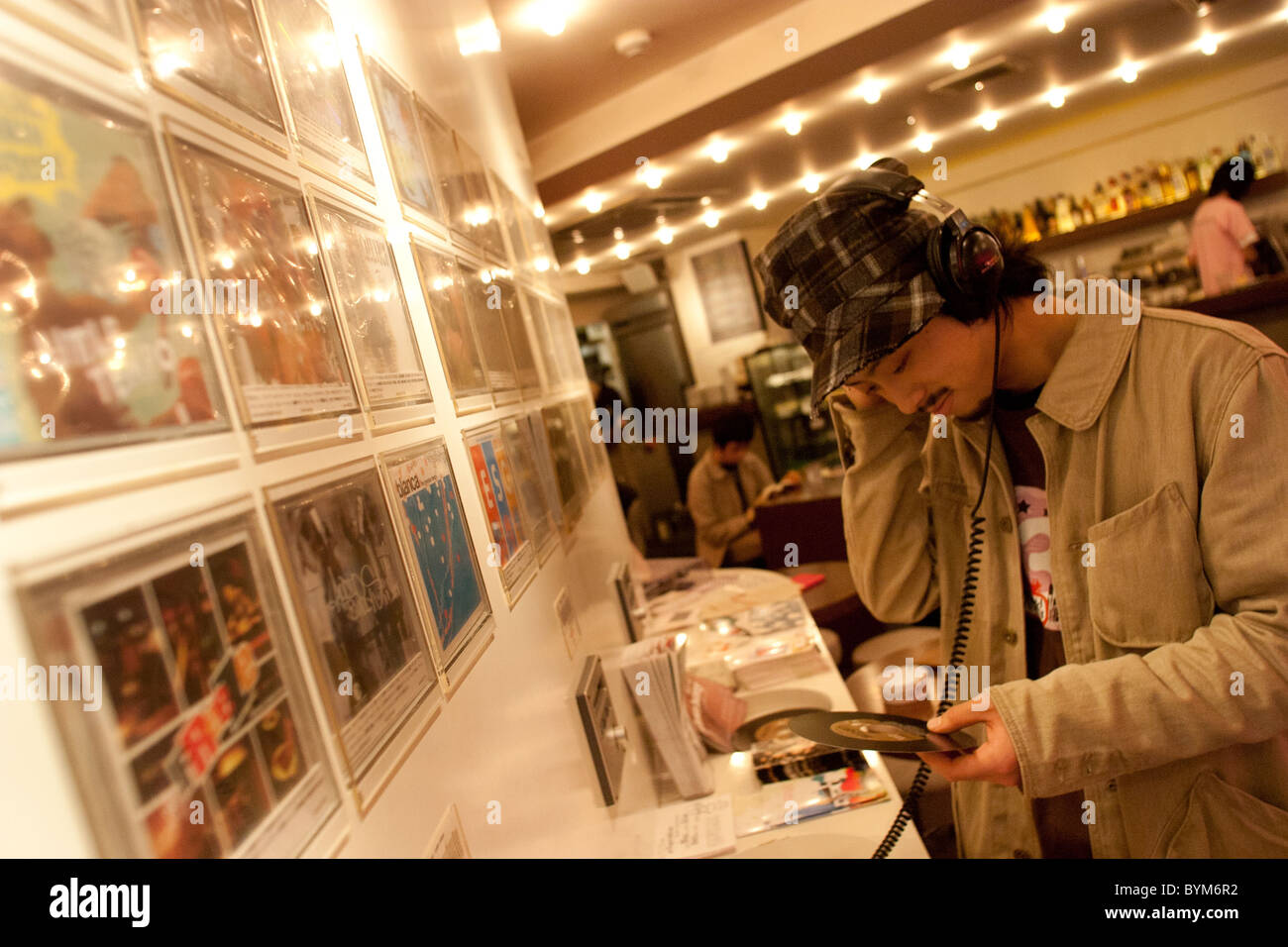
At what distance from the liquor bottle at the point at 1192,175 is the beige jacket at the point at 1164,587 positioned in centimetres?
778

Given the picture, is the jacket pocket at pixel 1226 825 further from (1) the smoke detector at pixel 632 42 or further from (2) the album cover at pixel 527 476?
(1) the smoke detector at pixel 632 42

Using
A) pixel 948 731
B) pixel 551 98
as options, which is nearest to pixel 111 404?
pixel 948 731

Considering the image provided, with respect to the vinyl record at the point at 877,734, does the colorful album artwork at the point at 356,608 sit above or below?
above

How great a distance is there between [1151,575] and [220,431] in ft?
4.09

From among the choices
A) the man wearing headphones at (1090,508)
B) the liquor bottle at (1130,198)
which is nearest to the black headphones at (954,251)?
the man wearing headphones at (1090,508)

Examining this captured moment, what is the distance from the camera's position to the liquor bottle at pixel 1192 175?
7.38 metres

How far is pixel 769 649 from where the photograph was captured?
248 cm

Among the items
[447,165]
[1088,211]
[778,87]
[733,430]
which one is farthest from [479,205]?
[1088,211]

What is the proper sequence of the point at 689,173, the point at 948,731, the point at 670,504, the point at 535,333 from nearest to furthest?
the point at 948,731 < the point at 535,333 < the point at 689,173 < the point at 670,504

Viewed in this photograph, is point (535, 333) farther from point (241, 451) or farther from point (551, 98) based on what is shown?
point (551, 98)

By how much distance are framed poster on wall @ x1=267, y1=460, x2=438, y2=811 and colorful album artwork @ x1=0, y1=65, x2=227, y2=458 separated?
0.41 feet

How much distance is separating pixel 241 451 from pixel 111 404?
13 cm

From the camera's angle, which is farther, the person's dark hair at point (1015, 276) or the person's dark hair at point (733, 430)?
the person's dark hair at point (733, 430)
